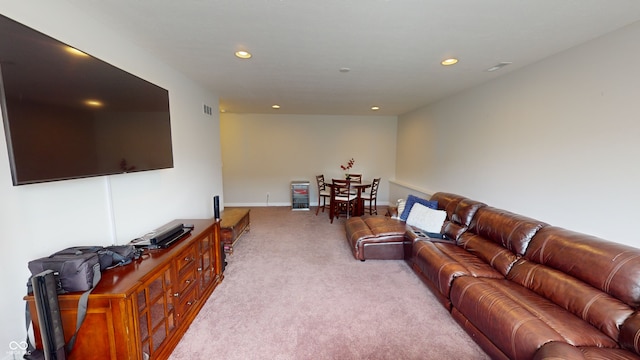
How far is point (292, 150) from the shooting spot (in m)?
6.62

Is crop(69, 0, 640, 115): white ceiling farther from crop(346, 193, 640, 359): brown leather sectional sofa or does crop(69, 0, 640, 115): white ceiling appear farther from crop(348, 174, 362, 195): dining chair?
crop(348, 174, 362, 195): dining chair

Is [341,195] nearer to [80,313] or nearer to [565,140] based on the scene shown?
[565,140]

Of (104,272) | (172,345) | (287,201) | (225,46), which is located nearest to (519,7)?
(225,46)

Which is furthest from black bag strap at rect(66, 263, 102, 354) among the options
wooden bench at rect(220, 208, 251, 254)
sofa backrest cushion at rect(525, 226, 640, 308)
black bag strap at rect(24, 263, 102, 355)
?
sofa backrest cushion at rect(525, 226, 640, 308)

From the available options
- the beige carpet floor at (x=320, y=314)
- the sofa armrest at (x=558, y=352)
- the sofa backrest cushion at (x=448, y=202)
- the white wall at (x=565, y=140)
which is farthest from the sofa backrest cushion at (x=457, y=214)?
the sofa armrest at (x=558, y=352)

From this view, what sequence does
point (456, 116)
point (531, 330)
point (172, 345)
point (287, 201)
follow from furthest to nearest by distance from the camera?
point (287, 201), point (456, 116), point (172, 345), point (531, 330)

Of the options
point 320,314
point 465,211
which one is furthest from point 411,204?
point 320,314

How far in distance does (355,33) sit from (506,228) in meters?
2.39

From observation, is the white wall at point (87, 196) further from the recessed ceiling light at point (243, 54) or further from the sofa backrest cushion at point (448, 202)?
the sofa backrest cushion at point (448, 202)

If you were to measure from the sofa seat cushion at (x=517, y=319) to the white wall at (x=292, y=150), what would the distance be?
496cm

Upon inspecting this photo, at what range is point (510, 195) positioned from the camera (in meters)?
2.99

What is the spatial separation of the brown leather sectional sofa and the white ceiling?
166cm

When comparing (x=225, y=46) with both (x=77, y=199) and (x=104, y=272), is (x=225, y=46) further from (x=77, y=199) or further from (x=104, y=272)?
(x=104, y=272)

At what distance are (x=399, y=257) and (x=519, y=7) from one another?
2.85m
